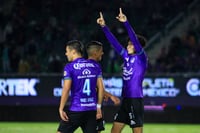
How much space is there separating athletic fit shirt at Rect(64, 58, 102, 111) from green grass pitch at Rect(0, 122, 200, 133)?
7029 mm

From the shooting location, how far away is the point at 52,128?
17.3 meters

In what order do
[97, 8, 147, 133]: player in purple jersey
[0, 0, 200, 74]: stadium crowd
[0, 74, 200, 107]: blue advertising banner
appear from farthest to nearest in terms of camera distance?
1. [0, 0, 200, 74]: stadium crowd
2. [0, 74, 200, 107]: blue advertising banner
3. [97, 8, 147, 133]: player in purple jersey

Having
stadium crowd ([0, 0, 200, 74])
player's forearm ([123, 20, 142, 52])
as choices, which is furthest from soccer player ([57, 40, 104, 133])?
stadium crowd ([0, 0, 200, 74])

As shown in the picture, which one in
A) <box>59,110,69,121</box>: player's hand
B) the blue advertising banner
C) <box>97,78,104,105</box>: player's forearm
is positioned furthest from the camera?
the blue advertising banner

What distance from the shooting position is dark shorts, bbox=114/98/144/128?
407 inches

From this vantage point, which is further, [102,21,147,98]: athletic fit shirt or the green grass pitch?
the green grass pitch

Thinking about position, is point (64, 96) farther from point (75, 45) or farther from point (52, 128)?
point (52, 128)

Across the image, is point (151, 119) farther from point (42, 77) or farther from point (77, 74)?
point (77, 74)

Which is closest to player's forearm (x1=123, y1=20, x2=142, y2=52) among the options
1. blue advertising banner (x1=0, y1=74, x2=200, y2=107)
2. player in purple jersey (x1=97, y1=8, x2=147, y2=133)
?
player in purple jersey (x1=97, y1=8, x2=147, y2=133)

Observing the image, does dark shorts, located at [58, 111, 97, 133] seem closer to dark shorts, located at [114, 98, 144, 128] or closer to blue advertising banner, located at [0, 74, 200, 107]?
dark shorts, located at [114, 98, 144, 128]

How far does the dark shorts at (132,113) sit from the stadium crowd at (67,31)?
11.3 m

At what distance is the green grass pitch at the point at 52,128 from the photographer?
16.6 metres

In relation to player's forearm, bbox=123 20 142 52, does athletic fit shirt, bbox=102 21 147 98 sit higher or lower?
lower

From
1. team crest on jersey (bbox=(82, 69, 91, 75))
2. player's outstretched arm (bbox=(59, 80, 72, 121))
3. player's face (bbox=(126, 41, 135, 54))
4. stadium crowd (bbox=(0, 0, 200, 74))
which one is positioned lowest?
player's outstretched arm (bbox=(59, 80, 72, 121))
